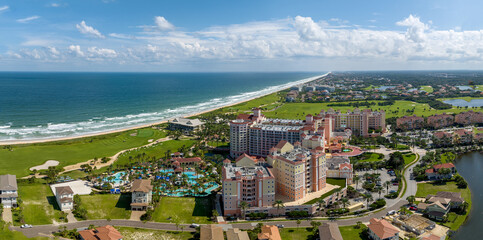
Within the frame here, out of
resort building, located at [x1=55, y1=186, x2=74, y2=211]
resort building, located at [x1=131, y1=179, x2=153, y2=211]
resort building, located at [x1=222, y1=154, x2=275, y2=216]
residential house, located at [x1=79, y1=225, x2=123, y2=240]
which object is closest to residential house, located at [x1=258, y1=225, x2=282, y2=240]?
resort building, located at [x1=222, y1=154, x2=275, y2=216]

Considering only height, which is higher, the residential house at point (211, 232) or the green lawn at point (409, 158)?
the green lawn at point (409, 158)

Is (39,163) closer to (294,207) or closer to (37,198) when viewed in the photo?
(37,198)

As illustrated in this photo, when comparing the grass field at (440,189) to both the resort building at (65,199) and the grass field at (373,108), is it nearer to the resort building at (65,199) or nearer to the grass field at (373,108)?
the resort building at (65,199)

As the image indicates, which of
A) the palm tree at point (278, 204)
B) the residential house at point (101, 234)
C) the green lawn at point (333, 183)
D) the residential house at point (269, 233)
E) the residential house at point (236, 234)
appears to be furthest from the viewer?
the green lawn at point (333, 183)

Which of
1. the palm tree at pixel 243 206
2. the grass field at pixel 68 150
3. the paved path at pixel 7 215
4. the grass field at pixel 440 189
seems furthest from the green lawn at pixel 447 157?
the paved path at pixel 7 215

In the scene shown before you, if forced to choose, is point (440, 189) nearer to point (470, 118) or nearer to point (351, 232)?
point (351, 232)

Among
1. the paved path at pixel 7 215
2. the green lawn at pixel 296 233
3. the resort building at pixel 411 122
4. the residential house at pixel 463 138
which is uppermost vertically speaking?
the resort building at pixel 411 122
